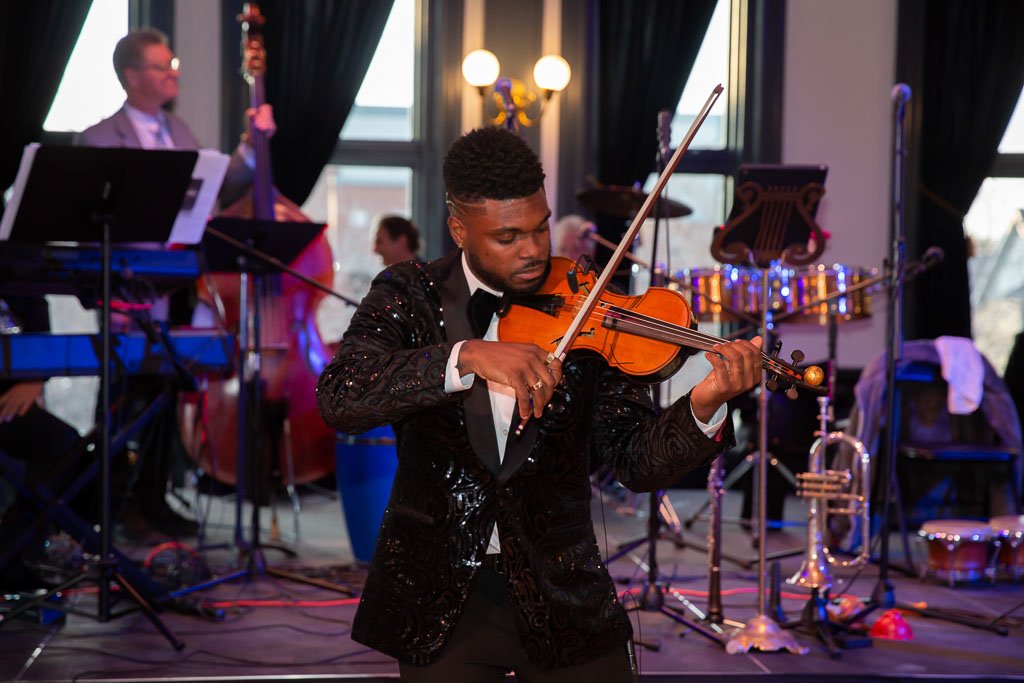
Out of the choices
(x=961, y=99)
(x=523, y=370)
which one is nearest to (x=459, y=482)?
(x=523, y=370)

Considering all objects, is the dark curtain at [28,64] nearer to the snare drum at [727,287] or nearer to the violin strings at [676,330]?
the snare drum at [727,287]

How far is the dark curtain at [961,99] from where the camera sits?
781cm

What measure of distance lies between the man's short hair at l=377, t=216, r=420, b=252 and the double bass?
72 centimetres

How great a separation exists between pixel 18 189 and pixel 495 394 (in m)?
1.97

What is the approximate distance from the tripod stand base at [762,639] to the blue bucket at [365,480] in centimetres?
167

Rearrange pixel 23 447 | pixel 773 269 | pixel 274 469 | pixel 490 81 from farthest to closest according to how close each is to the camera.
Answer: pixel 490 81
pixel 274 469
pixel 773 269
pixel 23 447

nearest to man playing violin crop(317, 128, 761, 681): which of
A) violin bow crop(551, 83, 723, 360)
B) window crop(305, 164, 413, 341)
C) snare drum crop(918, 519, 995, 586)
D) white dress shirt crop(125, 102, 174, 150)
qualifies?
violin bow crop(551, 83, 723, 360)

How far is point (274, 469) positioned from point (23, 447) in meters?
1.31

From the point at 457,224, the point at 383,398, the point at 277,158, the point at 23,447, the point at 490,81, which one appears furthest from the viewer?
the point at 277,158

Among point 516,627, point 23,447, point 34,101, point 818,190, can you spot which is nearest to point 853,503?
point 818,190

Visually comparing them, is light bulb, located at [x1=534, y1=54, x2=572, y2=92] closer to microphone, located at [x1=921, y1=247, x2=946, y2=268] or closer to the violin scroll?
microphone, located at [x1=921, y1=247, x2=946, y2=268]

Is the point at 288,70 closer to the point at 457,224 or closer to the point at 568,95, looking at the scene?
the point at 568,95

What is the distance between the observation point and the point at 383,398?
67.6 inches

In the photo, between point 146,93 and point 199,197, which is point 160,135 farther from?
point 199,197
